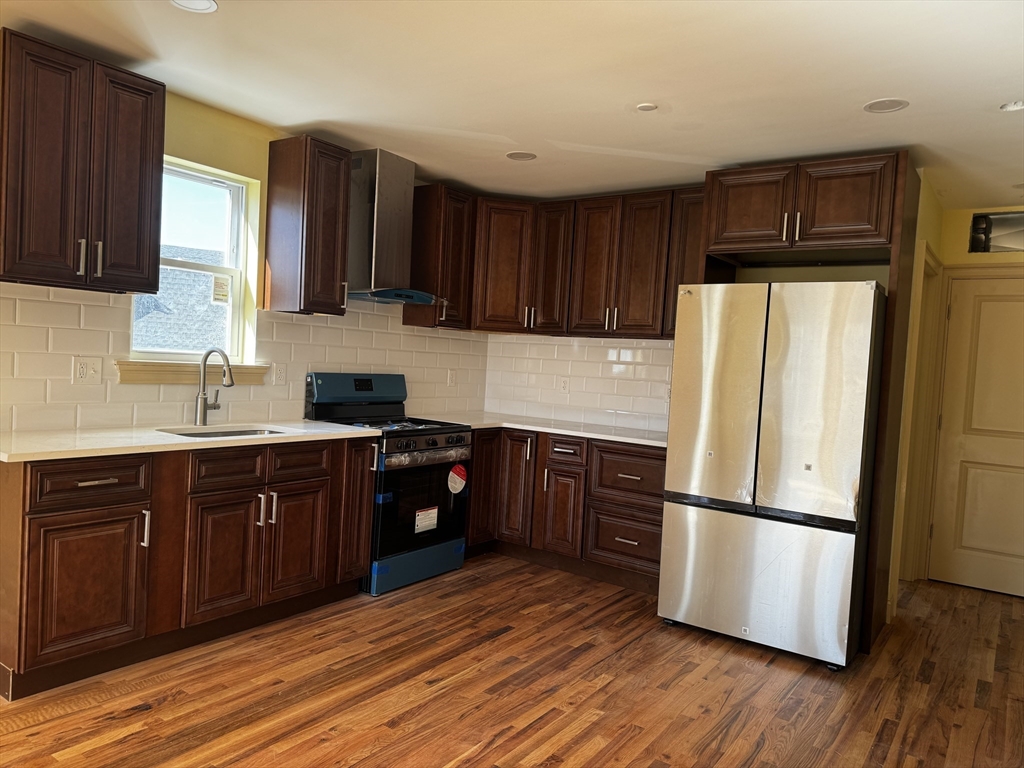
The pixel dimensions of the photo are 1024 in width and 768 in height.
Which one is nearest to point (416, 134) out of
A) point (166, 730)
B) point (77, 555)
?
point (77, 555)

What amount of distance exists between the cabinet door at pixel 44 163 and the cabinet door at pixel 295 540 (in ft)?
4.11

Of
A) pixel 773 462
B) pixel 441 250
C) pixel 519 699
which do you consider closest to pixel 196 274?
pixel 441 250

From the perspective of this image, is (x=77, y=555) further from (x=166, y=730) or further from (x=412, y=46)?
(x=412, y=46)

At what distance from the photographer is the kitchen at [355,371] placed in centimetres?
292

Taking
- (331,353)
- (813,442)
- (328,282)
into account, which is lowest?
(813,442)

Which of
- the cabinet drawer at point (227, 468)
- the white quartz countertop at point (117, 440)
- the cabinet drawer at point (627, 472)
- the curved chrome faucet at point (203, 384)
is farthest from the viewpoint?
the cabinet drawer at point (627, 472)

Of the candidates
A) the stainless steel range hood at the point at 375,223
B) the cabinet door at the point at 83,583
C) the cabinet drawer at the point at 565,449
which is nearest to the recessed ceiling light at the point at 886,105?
the cabinet drawer at the point at 565,449

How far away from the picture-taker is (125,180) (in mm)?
2861

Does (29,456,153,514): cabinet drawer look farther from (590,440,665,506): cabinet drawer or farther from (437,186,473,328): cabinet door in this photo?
(590,440,665,506): cabinet drawer

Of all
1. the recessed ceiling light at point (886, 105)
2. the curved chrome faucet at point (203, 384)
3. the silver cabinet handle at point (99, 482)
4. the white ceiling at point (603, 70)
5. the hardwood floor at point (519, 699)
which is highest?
the white ceiling at point (603, 70)

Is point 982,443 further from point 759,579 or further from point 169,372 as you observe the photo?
point 169,372

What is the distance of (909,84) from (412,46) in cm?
188

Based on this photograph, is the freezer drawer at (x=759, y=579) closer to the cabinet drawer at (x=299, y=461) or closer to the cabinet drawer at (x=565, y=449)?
the cabinet drawer at (x=565, y=449)

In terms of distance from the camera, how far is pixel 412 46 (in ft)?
8.61
